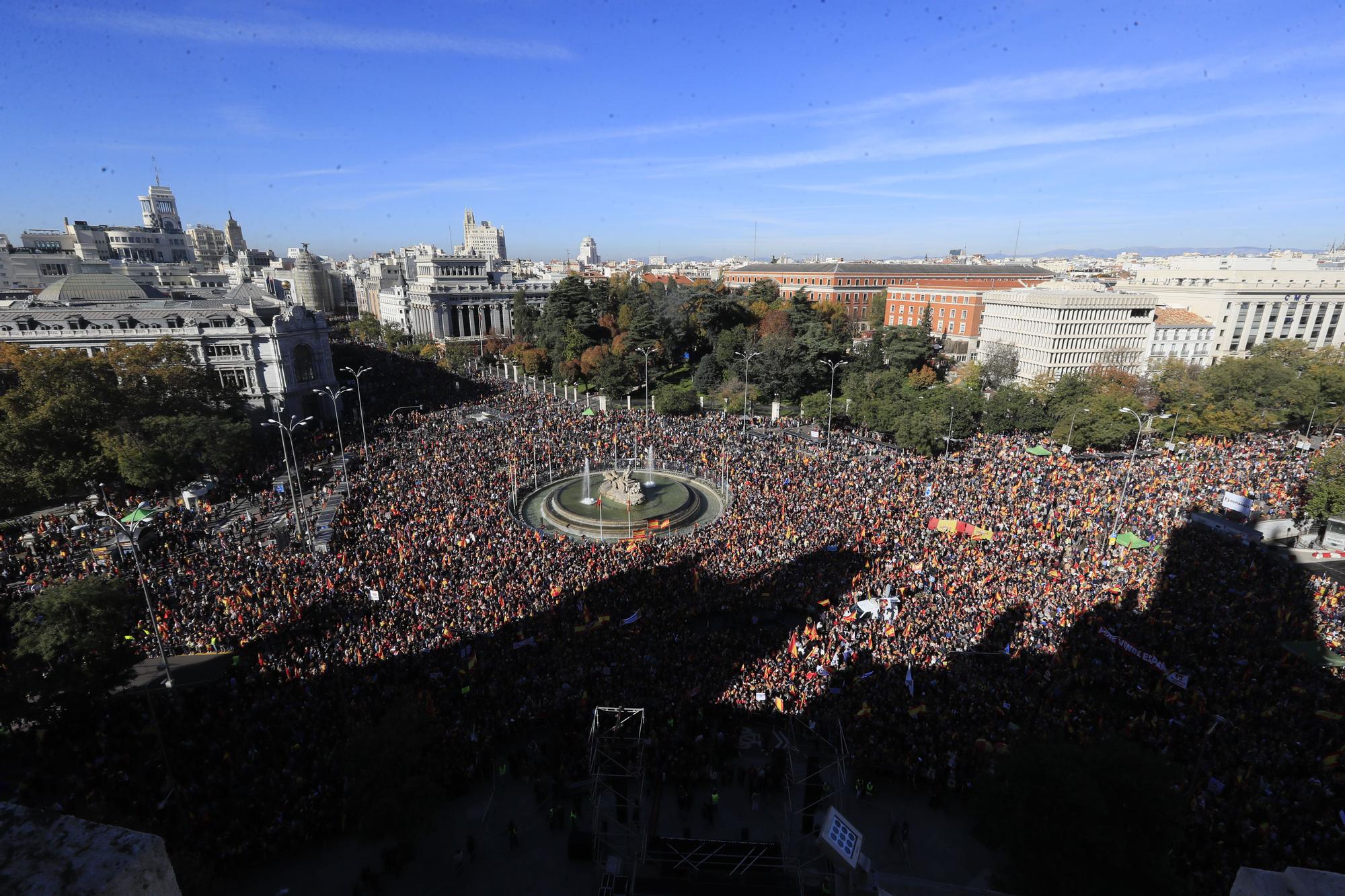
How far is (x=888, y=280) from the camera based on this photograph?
Result: 9575 centimetres

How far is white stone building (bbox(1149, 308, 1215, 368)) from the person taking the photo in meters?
63.6

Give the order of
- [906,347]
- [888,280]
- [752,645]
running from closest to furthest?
1. [752,645]
2. [906,347]
3. [888,280]

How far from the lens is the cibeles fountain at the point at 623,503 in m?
29.2

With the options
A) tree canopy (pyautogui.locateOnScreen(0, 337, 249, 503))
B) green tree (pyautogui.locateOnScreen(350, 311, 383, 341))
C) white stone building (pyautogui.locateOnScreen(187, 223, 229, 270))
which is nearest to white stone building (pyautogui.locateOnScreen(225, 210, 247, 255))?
white stone building (pyautogui.locateOnScreen(187, 223, 229, 270))

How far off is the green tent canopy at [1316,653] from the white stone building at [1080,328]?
49.4m

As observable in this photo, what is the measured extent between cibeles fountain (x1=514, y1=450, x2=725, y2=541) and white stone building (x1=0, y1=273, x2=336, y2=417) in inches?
992

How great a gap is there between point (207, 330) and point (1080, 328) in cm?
7381

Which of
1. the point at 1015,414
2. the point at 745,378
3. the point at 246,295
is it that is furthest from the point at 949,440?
the point at 246,295

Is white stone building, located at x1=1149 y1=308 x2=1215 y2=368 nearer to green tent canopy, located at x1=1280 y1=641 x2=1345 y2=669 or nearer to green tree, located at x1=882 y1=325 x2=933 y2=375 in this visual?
green tree, located at x1=882 y1=325 x2=933 y2=375

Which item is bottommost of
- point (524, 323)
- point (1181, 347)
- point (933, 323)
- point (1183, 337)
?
point (1181, 347)

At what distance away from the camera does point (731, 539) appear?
79.3 feet

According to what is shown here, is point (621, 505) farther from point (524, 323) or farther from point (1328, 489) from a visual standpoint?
point (524, 323)

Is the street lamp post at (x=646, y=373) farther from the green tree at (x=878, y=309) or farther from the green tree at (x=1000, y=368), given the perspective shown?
the green tree at (x=878, y=309)

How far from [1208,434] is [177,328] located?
6721 centimetres
